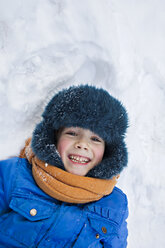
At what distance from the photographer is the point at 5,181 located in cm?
125

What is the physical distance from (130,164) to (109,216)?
691 mm

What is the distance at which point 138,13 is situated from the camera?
1.88 metres

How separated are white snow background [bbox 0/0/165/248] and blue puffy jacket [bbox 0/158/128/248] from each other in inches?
11.3

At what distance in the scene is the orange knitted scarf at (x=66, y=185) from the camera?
1203 mm

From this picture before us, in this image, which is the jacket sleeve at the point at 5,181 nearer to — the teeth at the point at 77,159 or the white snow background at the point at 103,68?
the white snow background at the point at 103,68

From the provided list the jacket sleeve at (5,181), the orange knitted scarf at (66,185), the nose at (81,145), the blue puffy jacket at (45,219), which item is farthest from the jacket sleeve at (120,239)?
the jacket sleeve at (5,181)

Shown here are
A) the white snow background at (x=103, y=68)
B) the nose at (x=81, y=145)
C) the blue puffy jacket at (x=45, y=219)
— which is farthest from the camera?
the white snow background at (x=103, y=68)

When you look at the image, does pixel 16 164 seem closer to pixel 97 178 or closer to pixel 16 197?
pixel 16 197

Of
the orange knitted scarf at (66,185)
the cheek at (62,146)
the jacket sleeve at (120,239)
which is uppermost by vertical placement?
the cheek at (62,146)

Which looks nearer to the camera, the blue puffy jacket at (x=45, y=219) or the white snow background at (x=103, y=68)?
the blue puffy jacket at (x=45, y=219)

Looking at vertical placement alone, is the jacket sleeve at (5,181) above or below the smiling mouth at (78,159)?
below

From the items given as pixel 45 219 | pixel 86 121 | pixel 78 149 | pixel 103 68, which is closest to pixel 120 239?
pixel 45 219

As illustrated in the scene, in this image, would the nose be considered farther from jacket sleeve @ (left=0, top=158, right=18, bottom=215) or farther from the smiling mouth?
jacket sleeve @ (left=0, top=158, right=18, bottom=215)

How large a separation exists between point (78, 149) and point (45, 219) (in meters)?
0.45
